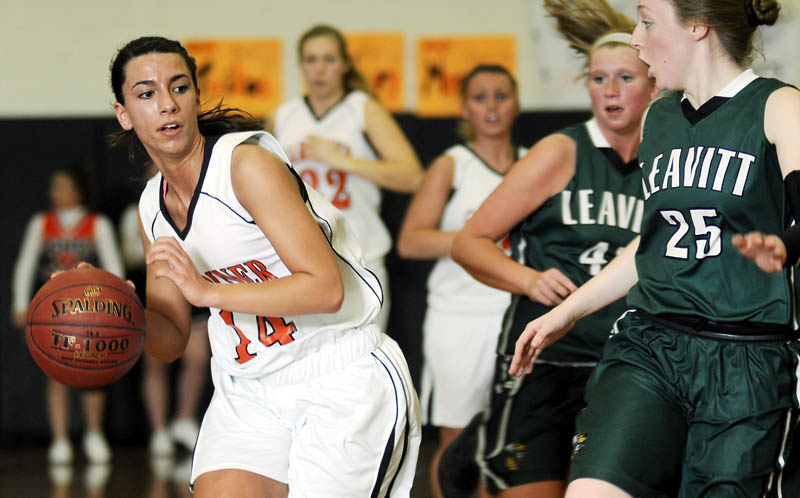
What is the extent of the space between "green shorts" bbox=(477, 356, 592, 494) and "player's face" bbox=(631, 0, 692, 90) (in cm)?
100

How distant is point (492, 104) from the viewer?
15.5 ft

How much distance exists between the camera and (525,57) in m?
6.88

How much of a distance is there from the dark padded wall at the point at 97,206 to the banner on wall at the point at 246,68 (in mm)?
765

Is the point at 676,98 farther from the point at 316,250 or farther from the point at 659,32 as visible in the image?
the point at 316,250

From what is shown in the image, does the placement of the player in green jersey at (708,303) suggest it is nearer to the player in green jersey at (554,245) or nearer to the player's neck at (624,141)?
the player in green jersey at (554,245)

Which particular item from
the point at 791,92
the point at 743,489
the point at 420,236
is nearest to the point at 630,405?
the point at 743,489

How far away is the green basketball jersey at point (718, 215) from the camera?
2.22 m

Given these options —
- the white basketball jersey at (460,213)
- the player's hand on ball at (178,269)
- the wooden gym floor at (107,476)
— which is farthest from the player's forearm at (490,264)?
the wooden gym floor at (107,476)

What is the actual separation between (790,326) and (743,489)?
1.20ft

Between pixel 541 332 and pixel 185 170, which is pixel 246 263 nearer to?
pixel 185 170

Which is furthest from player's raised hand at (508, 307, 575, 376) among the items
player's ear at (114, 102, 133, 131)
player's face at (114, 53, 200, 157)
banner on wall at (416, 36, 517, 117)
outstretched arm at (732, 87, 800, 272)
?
banner on wall at (416, 36, 517, 117)

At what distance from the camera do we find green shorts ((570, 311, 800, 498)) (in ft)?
7.18

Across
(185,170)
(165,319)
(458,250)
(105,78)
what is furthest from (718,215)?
(105,78)

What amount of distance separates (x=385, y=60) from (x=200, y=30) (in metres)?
1.28
